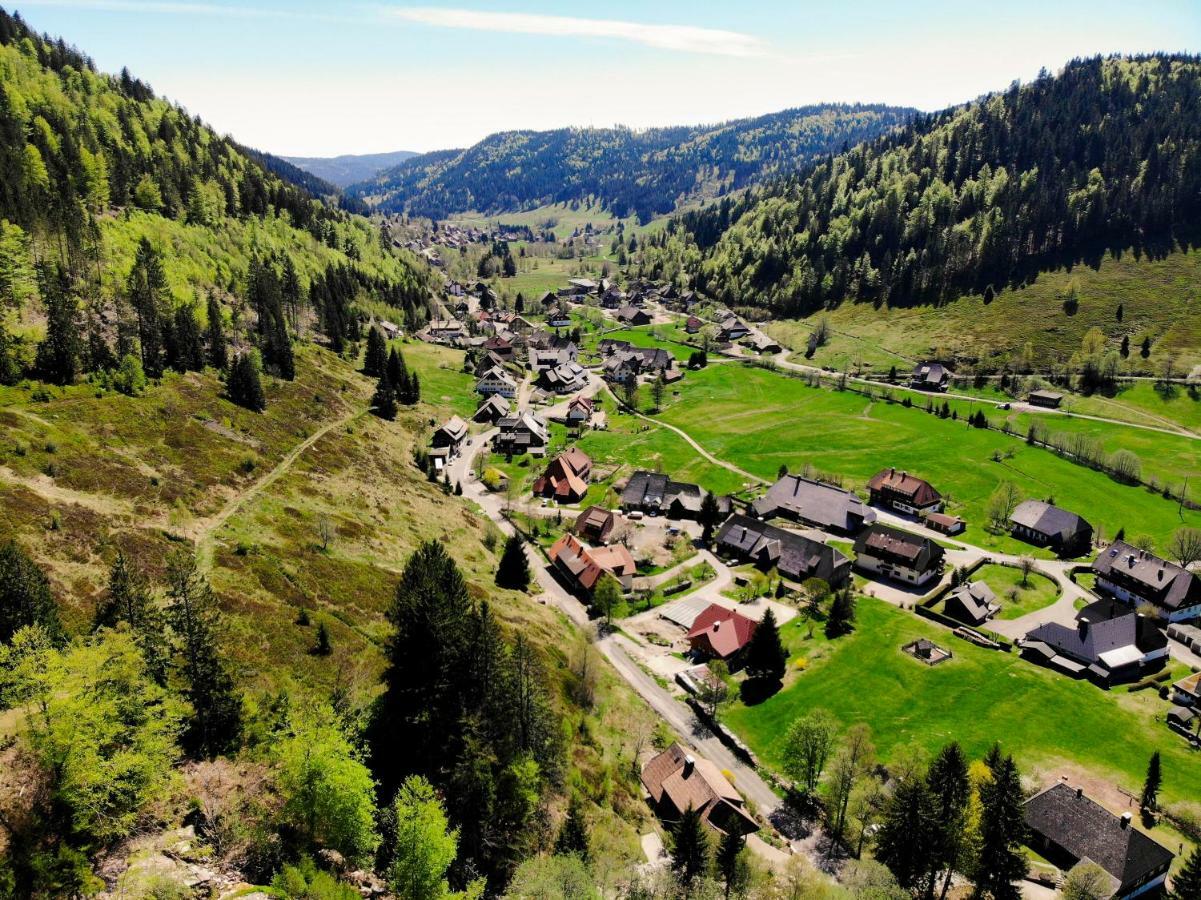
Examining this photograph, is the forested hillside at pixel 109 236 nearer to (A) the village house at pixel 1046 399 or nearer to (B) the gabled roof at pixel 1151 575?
(B) the gabled roof at pixel 1151 575

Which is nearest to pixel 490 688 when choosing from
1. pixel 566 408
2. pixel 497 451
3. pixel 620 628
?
pixel 620 628

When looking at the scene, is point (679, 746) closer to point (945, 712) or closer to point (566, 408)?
point (945, 712)

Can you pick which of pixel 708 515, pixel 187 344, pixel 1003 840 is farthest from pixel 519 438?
pixel 1003 840

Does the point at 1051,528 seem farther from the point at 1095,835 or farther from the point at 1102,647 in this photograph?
the point at 1095,835

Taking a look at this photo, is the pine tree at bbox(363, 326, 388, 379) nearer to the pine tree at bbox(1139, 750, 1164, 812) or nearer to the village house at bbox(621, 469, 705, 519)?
the village house at bbox(621, 469, 705, 519)

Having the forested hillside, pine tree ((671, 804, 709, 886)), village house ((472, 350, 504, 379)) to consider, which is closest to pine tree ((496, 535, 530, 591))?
pine tree ((671, 804, 709, 886))

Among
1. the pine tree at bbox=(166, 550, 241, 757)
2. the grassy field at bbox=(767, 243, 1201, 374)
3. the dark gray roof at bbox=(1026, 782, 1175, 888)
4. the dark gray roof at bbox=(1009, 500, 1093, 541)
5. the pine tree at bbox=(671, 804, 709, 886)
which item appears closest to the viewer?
the pine tree at bbox=(166, 550, 241, 757)
